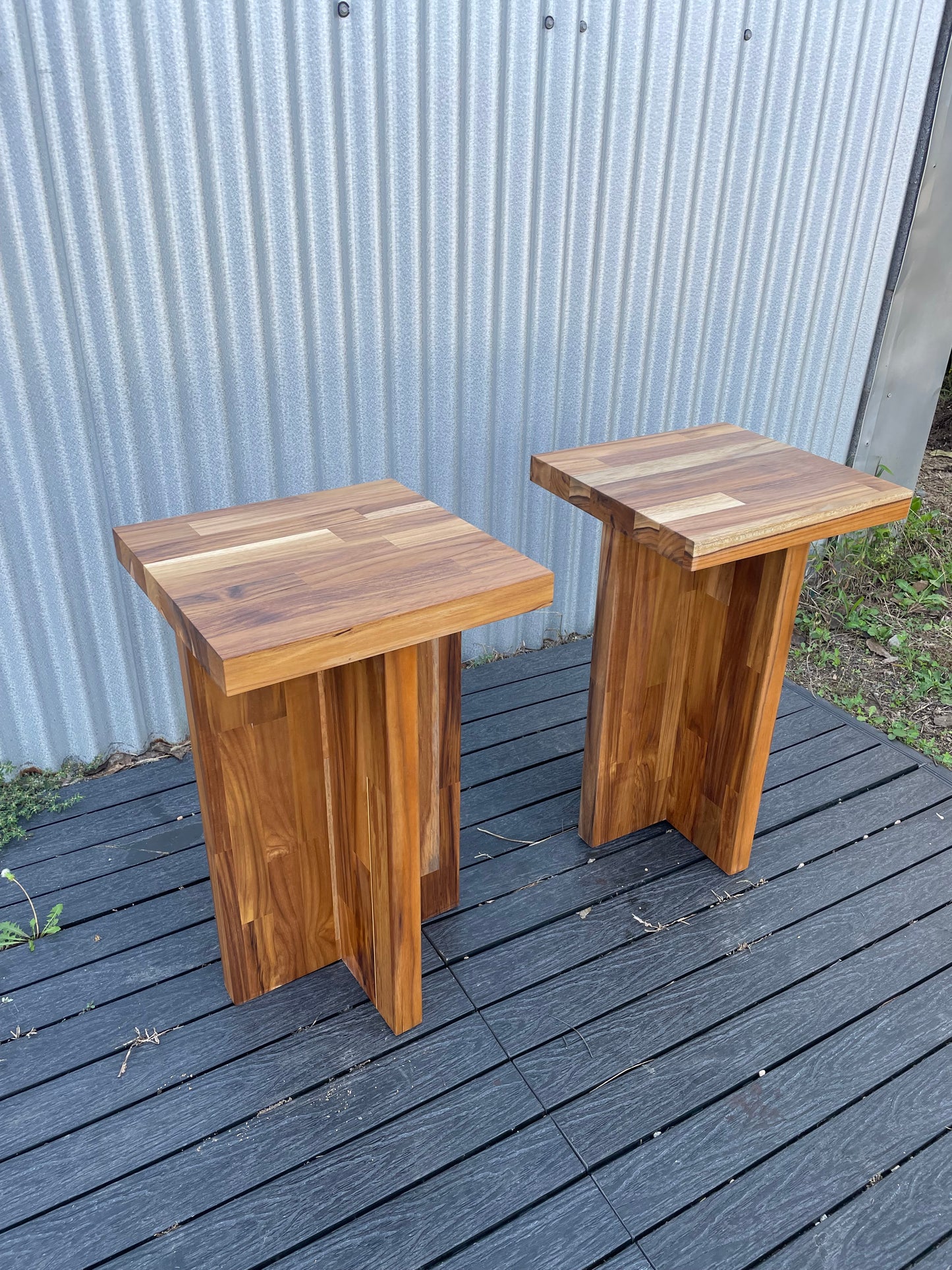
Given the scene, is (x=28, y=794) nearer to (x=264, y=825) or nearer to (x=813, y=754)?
(x=264, y=825)

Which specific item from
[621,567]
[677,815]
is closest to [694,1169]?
[677,815]

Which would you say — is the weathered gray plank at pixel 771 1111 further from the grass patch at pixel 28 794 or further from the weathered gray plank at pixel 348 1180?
the grass patch at pixel 28 794

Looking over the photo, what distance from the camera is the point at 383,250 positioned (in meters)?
2.38

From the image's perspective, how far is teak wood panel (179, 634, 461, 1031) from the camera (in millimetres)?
1575

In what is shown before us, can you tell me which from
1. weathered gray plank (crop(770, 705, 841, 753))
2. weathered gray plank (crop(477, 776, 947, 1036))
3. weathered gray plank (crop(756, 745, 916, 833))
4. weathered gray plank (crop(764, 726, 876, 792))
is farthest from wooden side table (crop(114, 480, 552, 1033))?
weathered gray plank (crop(770, 705, 841, 753))

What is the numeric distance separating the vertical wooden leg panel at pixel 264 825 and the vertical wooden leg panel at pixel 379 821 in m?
0.04

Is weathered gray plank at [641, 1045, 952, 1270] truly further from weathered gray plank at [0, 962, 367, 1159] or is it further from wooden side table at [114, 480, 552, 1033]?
weathered gray plank at [0, 962, 367, 1159]

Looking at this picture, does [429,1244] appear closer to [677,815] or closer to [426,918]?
[426,918]

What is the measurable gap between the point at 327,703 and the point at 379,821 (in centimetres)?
24

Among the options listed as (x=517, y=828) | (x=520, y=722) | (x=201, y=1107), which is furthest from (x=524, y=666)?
(x=201, y=1107)

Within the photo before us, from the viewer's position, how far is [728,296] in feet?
9.95

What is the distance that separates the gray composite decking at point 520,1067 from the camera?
150 cm

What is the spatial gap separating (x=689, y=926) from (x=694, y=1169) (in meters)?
0.57

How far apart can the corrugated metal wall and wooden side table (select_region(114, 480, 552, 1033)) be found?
64cm
